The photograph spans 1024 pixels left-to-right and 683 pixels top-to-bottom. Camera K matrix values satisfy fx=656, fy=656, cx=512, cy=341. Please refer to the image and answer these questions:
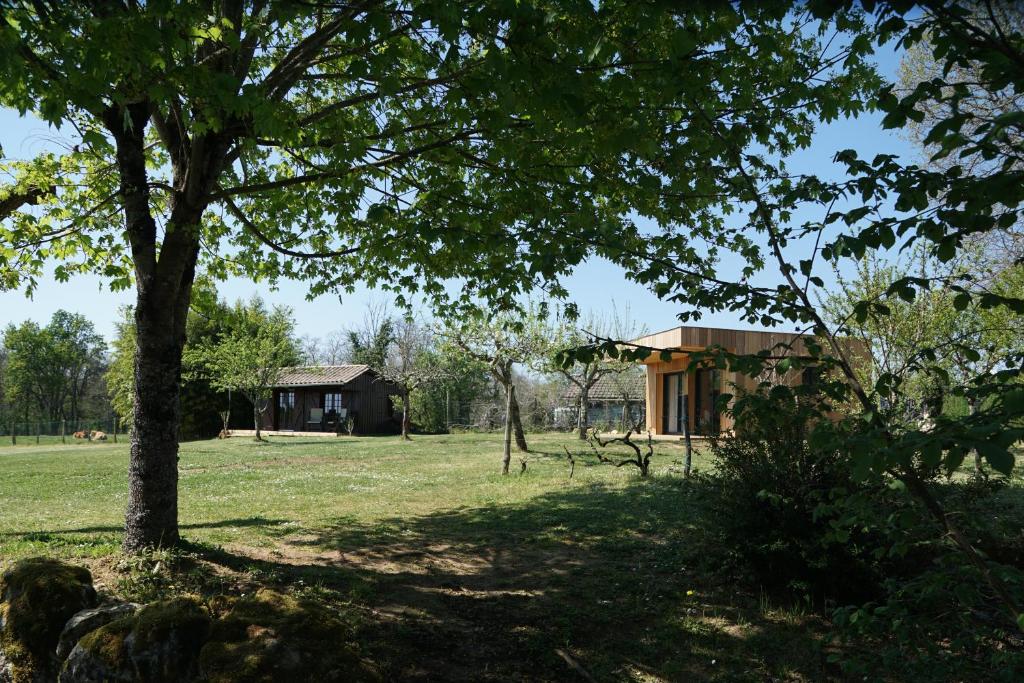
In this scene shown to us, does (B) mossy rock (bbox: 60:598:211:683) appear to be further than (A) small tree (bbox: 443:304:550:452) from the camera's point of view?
No

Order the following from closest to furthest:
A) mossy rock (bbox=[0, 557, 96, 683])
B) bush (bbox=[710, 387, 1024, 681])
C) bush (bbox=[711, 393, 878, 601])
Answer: mossy rock (bbox=[0, 557, 96, 683])
bush (bbox=[710, 387, 1024, 681])
bush (bbox=[711, 393, 878, 601])

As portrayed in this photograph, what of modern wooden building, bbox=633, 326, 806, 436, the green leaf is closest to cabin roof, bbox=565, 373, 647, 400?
modern wooden building, bbox=633, 326, 806, 436

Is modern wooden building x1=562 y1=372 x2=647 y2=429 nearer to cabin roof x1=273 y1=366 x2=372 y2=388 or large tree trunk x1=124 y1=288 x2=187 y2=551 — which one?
cabin roof x1=273 y1=366 x2=372 y2=388

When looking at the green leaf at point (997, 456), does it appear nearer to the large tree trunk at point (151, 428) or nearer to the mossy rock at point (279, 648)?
the mossy rock at point (279, 648)

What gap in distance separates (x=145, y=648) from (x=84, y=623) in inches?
34.4

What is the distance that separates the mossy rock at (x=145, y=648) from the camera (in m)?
3.81

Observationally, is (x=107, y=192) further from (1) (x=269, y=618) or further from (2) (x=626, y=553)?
(2) (x=626, y=553)

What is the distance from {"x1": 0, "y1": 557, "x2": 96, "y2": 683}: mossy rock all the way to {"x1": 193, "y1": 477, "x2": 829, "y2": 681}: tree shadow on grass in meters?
2.01

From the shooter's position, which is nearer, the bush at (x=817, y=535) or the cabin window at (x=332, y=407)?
the bush at (x=817, y=535)

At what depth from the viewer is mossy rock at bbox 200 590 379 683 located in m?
3.62

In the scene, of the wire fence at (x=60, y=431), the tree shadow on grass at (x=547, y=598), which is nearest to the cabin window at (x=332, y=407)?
the wire fence at (x=60, y=431)

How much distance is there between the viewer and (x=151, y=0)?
381 cm

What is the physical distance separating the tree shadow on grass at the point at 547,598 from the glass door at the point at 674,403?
20396 millimetres

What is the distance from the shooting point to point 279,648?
3.74 m
